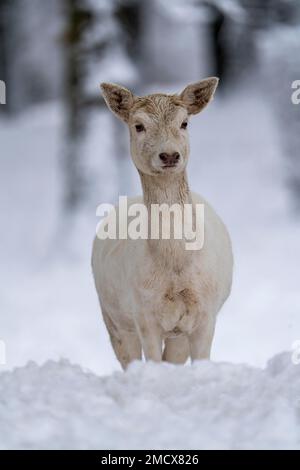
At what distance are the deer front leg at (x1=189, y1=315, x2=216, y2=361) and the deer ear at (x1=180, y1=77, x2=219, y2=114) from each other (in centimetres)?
127

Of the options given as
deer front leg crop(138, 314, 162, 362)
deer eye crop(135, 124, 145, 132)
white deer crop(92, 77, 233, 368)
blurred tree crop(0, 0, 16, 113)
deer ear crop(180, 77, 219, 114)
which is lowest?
deer front leg crop(138, 314, 162, 362)

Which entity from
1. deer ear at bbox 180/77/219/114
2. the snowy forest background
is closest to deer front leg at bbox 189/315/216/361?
deer ear at bbox 180/77/219/114

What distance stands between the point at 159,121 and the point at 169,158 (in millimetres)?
328

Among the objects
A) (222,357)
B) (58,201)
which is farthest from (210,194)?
(222,357)

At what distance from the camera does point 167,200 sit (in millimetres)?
5477

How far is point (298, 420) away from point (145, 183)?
1.81 m

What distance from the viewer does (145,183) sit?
217 inches

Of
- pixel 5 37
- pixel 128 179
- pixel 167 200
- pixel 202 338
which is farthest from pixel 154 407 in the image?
pixel 5 37

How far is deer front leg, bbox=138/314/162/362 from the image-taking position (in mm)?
5480

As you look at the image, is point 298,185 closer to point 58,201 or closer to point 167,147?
point 58,201

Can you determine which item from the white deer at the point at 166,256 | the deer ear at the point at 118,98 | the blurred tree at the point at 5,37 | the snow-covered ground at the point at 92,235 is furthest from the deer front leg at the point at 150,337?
the blurred tree at the point at 5,37

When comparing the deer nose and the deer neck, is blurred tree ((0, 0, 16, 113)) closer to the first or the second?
the deer neck

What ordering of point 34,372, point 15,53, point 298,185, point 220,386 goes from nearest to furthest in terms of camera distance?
point 220,386
point 34,372
point 298,185
point 15,53
